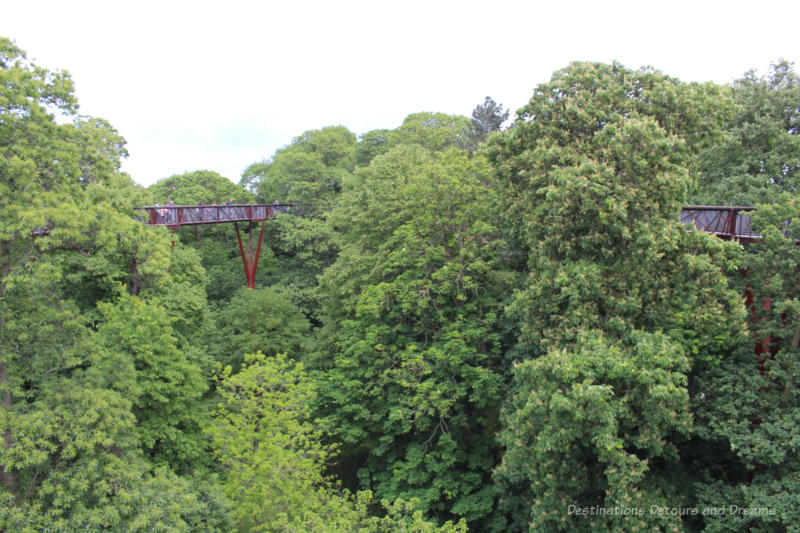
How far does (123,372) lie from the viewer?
12211mm

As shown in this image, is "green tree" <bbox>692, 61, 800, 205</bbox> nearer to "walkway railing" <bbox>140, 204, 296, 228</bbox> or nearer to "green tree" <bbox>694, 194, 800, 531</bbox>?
"green tree" <bbox>694, 194, 800, 531</bbox>

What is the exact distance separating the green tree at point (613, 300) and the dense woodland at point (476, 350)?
67mm

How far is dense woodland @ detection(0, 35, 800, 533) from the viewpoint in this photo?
10375mm

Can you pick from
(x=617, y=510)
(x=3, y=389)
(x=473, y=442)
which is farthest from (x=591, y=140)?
(x=3, y=389)

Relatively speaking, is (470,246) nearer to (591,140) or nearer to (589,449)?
(591,140)

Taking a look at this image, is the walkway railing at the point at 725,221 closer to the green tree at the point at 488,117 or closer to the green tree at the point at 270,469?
the green tree at the point at 270,469

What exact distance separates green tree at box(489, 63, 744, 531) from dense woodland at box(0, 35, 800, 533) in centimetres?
7

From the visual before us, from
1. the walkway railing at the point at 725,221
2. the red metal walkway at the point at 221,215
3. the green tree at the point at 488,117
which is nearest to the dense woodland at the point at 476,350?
the walkway railing at the point at 725,221

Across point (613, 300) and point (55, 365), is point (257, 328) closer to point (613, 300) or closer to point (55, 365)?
point (55, 365)

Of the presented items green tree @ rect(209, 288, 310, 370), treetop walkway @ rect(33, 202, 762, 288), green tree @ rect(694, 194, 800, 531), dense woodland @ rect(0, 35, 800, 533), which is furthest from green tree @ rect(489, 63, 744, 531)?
green tree @ rect(209, 288, 310, 370)

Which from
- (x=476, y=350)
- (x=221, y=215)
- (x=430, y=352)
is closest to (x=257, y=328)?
(x=221, y=215)

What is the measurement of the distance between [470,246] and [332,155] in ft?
86.1

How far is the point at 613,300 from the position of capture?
465 inches

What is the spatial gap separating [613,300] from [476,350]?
17.6 ft
